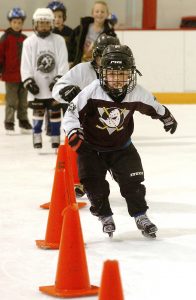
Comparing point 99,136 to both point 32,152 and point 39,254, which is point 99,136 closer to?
point 39,254

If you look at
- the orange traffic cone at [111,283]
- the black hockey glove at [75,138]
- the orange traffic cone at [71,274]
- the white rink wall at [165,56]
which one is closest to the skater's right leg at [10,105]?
the white rink wall at [165,56]

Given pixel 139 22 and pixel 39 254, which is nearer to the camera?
pixel 39 254

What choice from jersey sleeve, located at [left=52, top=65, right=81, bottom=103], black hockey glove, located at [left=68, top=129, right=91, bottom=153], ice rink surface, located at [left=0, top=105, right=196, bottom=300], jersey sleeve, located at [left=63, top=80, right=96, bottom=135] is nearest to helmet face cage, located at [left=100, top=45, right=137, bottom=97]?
jersey sleeve, located at [left=63, top=80, right=96, bottom=135]

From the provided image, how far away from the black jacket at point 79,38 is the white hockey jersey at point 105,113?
11.5 ft

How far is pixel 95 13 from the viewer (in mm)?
8242

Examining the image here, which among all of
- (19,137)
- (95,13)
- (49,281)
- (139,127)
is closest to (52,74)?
(95,13)

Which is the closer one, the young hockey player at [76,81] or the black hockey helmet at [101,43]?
the black hockey helmet at [101,43]

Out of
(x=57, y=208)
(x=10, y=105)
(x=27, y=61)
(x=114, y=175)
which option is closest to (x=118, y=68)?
(x=114, y=175)

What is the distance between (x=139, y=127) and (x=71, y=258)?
6837mm

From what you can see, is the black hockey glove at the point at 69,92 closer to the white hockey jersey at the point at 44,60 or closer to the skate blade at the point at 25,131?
the white hockey jersey at the point at 44,60

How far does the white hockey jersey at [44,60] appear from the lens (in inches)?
330

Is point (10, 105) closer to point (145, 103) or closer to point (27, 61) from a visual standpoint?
point (27, 61)

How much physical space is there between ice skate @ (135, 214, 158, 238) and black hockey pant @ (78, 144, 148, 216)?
0.13 ft

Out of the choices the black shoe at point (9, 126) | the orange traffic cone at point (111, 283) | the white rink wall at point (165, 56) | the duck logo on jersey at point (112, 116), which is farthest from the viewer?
the white rink wall at point (165, 56)
